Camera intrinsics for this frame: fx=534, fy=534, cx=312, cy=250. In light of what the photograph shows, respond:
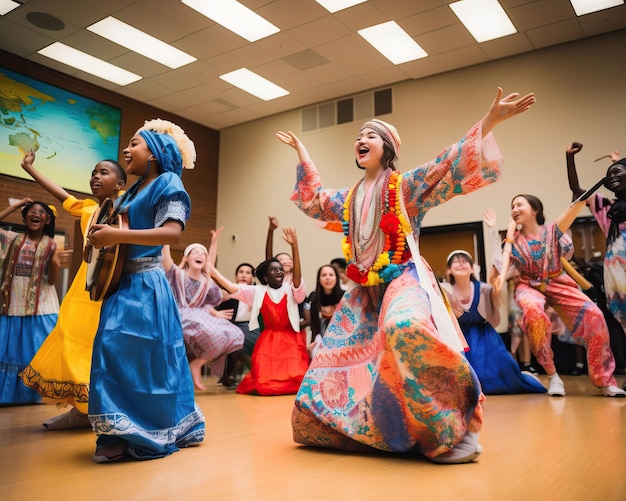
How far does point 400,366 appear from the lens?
203cm

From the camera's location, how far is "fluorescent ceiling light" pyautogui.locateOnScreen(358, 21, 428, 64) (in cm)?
724

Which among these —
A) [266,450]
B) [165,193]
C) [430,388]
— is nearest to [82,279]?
[165,193]

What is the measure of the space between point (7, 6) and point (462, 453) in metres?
7.50

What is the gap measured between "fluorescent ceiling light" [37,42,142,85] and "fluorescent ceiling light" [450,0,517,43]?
5.06 meters

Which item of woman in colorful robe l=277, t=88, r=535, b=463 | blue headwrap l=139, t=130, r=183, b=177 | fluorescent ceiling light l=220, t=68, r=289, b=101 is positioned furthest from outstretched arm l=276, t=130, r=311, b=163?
fluorescent ceiling light l=220, t=68, r=289, b=101

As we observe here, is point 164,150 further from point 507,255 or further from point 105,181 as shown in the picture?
point 507,255

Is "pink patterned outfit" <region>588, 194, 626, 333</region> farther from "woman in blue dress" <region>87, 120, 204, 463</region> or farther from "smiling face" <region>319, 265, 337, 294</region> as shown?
"woman in blue dress" <region>87, 120, 204, 463</region>

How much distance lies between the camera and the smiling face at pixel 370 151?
2.60 meters

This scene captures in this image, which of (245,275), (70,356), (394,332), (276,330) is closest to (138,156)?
(70,356)

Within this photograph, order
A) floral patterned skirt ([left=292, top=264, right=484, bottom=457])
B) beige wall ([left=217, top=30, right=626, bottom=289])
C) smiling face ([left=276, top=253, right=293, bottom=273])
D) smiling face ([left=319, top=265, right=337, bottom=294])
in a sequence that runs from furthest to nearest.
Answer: beige wall ([left=217, top=30, right=626, bottom=289]) < smiling face ([left=276, top=253, right=293, bottom=273]) < smiling face ([left=319, top=265, right=337, bottom=294]) < floral patterned skirt ([left=292, top=264, right=484, bottom=457])

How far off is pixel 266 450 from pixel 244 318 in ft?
13.6

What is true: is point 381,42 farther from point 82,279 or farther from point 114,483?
point 114,483

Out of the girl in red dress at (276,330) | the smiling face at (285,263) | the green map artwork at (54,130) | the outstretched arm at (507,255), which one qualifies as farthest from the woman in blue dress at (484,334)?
the green map artwork at (54,130)

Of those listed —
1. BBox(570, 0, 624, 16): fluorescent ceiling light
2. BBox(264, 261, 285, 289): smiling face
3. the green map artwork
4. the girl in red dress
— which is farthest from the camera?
the green map artwork
